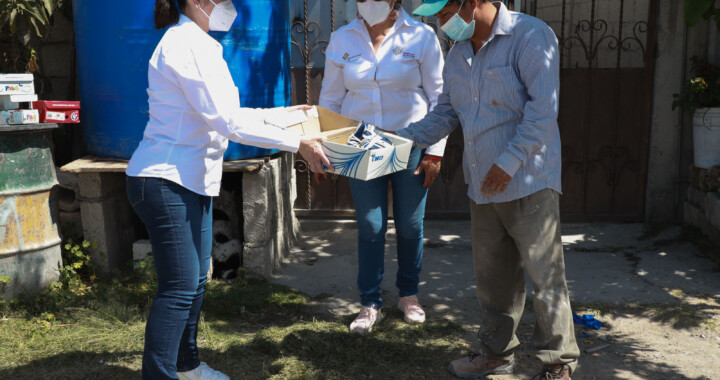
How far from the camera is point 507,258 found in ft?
10.6

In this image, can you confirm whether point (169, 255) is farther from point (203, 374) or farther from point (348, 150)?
point (348, 150)

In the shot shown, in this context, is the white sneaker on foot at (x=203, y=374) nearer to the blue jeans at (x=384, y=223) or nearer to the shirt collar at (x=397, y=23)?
the blue jeans at (x=384, y=223)

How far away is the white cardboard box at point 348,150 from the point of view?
10.2ft

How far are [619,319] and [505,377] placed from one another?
1072 millimetres

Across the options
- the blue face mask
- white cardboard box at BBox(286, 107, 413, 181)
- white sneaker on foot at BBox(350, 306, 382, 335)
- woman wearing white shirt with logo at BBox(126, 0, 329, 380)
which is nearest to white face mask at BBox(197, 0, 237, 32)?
woman wearing white shirt with logo at BBox(126, 0, 329, 380)

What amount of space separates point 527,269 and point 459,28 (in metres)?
1.08

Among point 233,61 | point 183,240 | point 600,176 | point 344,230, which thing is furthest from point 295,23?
point 183,240

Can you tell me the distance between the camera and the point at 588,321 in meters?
3.98

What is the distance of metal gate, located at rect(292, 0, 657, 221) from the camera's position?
18.1 feet

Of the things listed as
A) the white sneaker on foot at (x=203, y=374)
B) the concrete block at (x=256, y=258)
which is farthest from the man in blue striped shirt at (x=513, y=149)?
the concrete block at (x=256, y=258)

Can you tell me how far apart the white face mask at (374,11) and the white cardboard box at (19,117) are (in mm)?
2102

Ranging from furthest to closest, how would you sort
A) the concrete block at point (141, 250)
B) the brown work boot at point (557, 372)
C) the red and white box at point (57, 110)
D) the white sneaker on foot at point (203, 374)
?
the concrete block at point (141, 250)
the red and white box at point (57, 110)
the white sneaker on foot at point (203, 374)
the brown work boot at point (557, 372)

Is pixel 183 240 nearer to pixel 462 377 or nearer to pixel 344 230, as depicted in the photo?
pixel 462 377

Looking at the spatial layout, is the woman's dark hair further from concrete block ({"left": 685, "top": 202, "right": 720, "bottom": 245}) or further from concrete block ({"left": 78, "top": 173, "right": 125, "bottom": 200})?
concrete block ({"left": 685, "top": 202, "right": 720, "bottom": 245})
